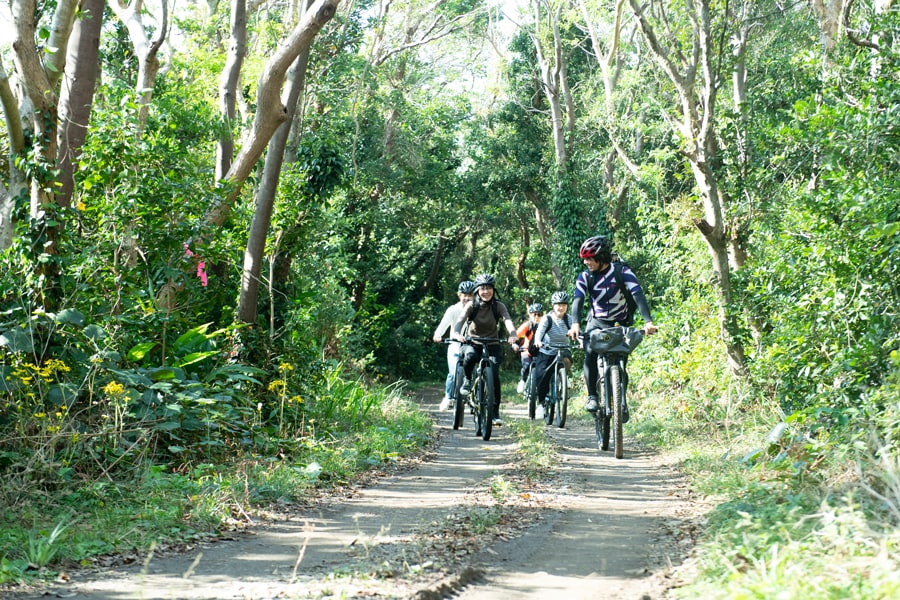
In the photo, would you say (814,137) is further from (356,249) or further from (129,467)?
(356,249)

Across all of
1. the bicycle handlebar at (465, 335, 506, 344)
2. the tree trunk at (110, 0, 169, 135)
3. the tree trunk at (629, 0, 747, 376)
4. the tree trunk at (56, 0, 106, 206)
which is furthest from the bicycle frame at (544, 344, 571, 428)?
the tree trunk at (56, 0, 106, 206)

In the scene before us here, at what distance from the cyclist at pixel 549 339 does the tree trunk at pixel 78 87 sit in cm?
703

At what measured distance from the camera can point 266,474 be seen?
7246 millimetres

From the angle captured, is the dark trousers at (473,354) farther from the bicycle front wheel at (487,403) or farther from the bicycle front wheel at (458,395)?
the bicycle front wheel at (487,403)

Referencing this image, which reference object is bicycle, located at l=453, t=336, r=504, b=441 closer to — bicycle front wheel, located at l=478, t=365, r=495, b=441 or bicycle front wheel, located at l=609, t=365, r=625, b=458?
bicycle front wheel, located at l=478, t=365, r=495, b=441

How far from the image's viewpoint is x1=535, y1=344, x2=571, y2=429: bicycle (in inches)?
506

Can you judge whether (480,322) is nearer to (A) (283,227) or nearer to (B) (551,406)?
(B) (551,406)

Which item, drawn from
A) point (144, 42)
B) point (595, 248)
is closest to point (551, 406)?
point (595, 248)

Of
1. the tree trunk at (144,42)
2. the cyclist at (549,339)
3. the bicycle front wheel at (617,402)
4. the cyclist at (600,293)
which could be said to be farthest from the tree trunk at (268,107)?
the cyclist at (549,339)

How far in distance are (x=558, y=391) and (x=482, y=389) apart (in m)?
2.19

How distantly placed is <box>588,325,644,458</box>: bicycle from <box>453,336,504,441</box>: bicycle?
208 centimetres

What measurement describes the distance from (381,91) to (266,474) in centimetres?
2070

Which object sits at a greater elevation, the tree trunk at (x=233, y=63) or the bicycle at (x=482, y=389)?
the tree trunk at (x=233, y=63)

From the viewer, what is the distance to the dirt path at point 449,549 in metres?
4.11
